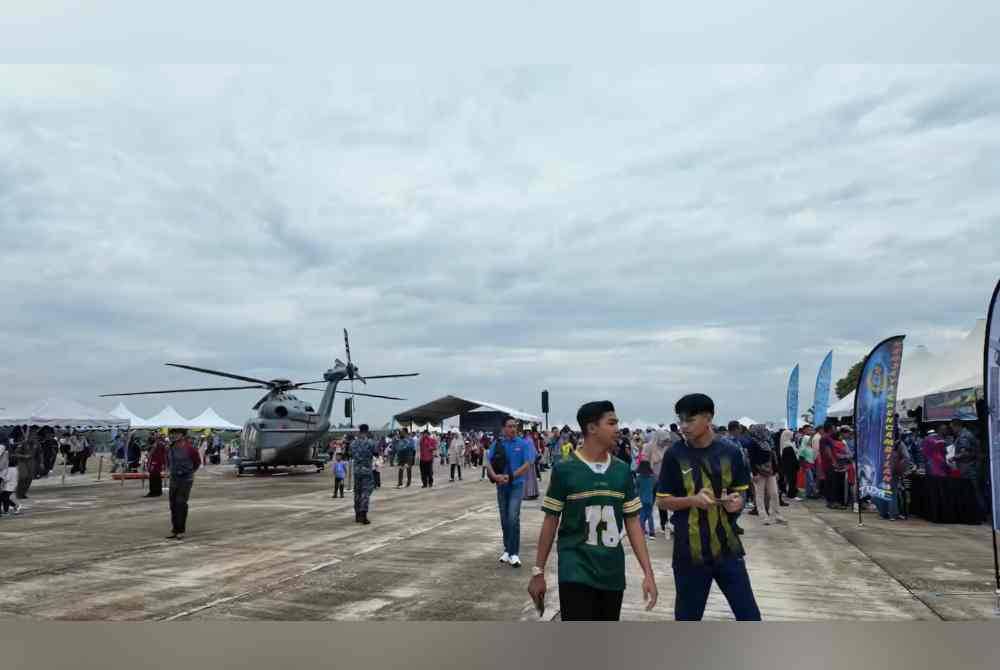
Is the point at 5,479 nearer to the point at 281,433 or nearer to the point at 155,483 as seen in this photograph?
the point at 155,483

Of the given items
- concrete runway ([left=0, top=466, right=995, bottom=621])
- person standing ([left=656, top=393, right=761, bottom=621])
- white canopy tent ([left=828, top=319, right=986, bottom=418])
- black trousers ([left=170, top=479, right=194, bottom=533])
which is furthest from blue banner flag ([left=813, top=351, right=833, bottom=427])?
person standing ([left=656, top=393, right=761, bottom=621])

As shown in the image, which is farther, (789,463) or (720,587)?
(789,463)

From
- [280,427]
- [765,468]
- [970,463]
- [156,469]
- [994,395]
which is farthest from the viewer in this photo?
[280,427]

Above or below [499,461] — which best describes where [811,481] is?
below

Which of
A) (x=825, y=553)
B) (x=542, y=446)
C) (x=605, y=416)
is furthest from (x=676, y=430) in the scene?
(x=542, y=446)

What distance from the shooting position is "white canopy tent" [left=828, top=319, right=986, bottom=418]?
18781 mm

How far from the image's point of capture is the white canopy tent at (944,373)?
18.8 m

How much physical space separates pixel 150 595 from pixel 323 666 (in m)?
3.52

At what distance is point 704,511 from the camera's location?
4.03 m

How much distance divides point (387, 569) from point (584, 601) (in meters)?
5.17

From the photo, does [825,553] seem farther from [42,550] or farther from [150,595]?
[42,550]

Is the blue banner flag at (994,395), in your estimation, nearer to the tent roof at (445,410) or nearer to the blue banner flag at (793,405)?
the blue banner flag at (793,405)

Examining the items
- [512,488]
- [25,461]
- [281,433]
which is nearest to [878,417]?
[512,488]

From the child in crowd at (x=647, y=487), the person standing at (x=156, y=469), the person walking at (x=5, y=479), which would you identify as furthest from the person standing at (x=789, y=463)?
the person walking at (x=5, y=479)
